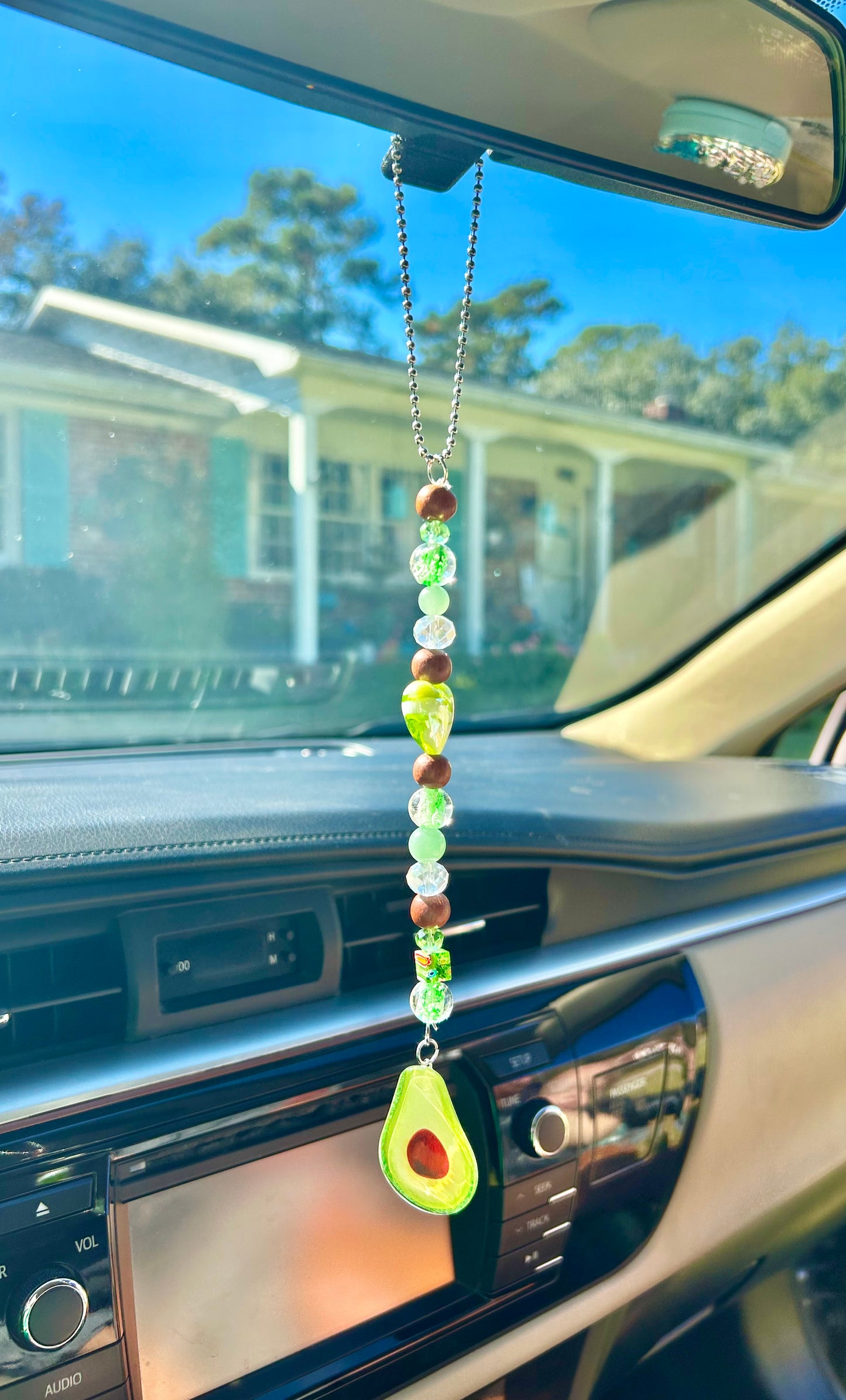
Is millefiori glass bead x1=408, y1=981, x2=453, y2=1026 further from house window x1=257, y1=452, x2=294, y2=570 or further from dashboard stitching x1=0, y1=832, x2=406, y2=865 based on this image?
house window x1=257, y1=452, x2=294, y2=570

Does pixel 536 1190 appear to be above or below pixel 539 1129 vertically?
Answer: below

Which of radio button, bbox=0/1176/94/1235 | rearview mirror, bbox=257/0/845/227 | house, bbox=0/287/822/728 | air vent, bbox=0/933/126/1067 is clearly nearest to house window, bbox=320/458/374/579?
house, bbox=0/287/822/728

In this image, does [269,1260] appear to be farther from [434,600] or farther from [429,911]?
[434,600]

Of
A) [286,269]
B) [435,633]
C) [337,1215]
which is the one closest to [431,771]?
[435,633]

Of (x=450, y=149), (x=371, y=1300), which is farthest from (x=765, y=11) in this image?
(x=371, y=1300)

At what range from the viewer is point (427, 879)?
3.75ft

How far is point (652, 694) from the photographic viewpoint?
305 centimetres

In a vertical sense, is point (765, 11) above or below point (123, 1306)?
above

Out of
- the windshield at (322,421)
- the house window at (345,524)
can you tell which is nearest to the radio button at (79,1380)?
the windshield at (322,421)

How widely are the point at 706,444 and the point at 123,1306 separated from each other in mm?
4104

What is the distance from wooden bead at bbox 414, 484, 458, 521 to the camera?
3.64 feet

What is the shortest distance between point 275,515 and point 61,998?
6.42 feet

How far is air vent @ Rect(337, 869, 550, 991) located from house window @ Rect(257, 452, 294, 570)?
61.0 inches

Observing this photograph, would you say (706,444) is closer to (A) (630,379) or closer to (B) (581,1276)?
(A) (630,379)
